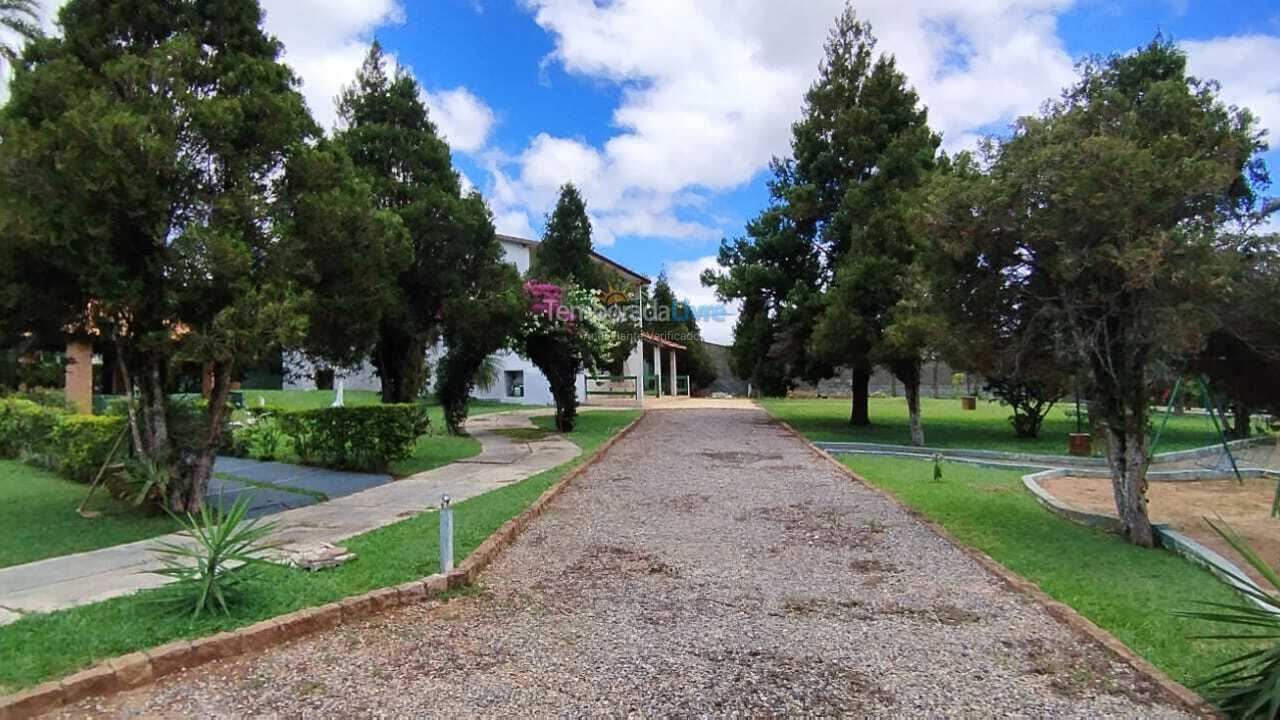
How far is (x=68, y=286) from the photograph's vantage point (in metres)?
7.34

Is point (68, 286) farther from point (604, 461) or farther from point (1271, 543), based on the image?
point (1271, 543)

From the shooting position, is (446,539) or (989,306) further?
(989,306)

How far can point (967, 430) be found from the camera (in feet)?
75.6

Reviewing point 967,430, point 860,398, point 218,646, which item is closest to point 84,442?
point 218,646

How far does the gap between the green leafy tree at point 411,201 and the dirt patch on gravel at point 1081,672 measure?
544 inches

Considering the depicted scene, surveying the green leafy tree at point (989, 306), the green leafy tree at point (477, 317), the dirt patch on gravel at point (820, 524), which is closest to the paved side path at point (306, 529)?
the green leafy tree at point (477, 317)

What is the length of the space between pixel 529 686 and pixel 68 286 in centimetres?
643

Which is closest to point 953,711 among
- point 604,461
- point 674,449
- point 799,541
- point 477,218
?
point 799,541

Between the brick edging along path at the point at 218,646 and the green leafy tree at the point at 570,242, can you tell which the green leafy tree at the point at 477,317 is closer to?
the brick edging along path at the point at 218,646

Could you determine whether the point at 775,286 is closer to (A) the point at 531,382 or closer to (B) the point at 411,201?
(B) the point at 411,201

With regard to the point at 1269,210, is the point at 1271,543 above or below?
below

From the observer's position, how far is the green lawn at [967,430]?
19.0 meters

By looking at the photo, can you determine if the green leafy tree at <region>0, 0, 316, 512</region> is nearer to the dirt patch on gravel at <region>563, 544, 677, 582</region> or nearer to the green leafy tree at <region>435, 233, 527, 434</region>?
the dirt patch on gravel at <region>563, 544, 677, 582</region>

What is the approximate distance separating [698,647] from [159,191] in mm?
6334
